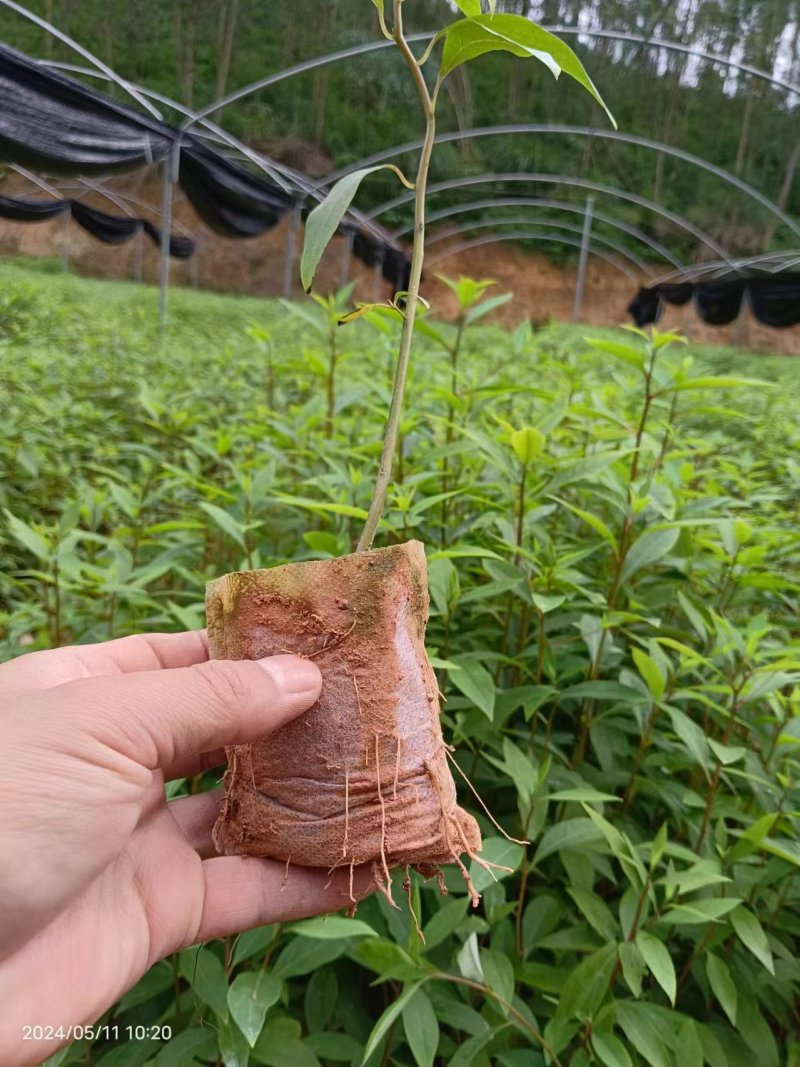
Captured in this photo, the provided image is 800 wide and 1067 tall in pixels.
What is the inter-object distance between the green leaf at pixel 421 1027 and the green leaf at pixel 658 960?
0.31 meters

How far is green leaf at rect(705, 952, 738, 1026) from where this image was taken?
1.14 metres

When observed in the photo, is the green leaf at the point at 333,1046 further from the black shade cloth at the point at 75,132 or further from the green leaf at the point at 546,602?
the black shade cloth at the point at 75,132

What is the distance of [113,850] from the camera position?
0.89m

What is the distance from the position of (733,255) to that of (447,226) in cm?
1123

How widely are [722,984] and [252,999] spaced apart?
2.40 feet

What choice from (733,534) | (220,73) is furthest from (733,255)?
(733,534)

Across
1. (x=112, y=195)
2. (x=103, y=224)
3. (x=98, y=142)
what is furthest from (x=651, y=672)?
(x=112, y=195)

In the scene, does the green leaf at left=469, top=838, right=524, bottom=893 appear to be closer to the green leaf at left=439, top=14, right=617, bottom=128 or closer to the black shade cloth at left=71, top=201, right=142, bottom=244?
the green leaf at left=439, top=14, right=617, bottom=128

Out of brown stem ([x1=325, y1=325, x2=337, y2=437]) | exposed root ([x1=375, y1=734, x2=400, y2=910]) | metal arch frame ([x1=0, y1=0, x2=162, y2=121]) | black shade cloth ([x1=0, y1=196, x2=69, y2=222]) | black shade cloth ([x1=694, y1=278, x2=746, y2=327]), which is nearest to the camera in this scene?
exposed root ([x1=375, y1=734, x2=400, y2=910])

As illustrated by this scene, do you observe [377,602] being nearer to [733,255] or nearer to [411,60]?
[411,60]

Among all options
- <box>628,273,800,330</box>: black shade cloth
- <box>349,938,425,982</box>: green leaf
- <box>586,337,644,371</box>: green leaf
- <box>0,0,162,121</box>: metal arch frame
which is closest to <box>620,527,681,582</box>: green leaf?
<box>586,337,644,371</box>: green leaf

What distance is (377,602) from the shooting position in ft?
3.07

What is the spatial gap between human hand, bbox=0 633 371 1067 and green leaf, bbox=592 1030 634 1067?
0.42 metres

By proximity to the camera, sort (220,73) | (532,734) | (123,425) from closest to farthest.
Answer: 1. (532,734)
2. (123,425)
3. (220,73)
